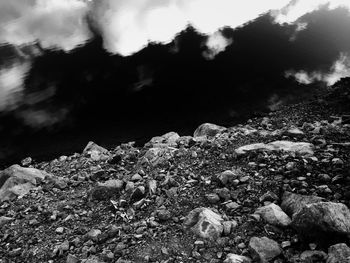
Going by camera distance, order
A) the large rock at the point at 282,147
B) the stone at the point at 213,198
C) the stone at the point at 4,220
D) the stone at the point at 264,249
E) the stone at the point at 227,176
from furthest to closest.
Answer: the stone at the point at 4,220 < the large rock at the point at 282,147 < the stone at the point at 227,176 < the stone at the point at 213,198 < the stone at the point at 264,249

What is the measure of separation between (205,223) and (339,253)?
252cm

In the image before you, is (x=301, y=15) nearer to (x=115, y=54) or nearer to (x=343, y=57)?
(x=343, y=57)

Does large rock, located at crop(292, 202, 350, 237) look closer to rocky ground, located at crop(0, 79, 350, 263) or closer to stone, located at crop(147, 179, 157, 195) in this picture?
rocky ground, located at crop(0, 79, 350, 263)

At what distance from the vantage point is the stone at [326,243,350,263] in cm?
527

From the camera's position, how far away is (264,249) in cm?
604

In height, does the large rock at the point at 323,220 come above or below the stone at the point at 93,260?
below

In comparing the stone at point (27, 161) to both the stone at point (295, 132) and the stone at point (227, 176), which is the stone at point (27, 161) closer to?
the stone at point (227, 176)

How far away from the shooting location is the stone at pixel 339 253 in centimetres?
527

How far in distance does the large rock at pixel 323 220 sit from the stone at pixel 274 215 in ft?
1.19

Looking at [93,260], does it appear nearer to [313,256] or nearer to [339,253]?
[313,256]

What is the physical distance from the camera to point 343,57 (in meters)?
22.6

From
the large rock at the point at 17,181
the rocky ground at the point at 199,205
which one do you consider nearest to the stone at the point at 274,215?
the rocky ground at the point at 199,205

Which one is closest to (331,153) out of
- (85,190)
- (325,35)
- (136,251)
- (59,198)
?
(136,251)

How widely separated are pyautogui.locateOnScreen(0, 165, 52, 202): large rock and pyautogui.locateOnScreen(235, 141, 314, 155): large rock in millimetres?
6892
